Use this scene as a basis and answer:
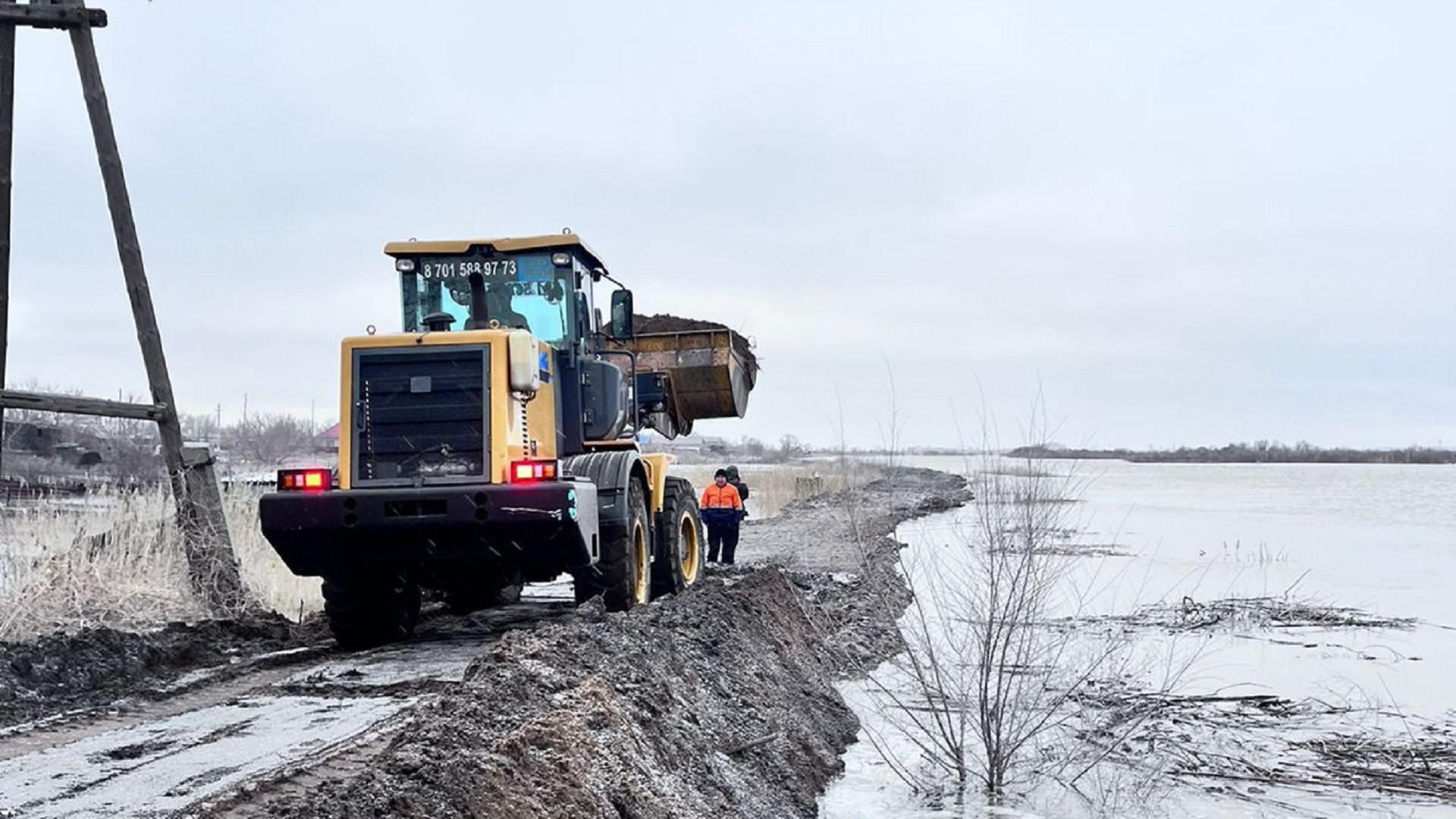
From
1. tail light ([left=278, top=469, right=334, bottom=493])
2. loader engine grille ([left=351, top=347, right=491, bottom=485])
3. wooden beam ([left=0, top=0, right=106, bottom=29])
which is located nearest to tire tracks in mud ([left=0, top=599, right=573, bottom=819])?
tail light ([left=278, top=469, right=334, bottom=493])

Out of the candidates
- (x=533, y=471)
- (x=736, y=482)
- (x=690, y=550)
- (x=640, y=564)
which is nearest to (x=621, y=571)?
(x=640, y=564)

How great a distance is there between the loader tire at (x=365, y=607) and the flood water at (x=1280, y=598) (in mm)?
3392

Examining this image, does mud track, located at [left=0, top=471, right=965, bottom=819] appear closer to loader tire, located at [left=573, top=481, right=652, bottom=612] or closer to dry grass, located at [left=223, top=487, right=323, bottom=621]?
loader tire, located at [left=573, top=481, right=652, bottom=612]

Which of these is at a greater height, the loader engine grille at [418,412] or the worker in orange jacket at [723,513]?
the loader engine grille at [418,412]

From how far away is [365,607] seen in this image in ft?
30.9

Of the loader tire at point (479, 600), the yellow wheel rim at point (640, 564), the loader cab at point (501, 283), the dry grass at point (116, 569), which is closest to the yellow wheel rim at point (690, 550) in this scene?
the loader tire at point (479, 600)

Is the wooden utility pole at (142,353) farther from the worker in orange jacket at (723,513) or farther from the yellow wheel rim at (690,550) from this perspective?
the worker in orange jacket at (723,513)

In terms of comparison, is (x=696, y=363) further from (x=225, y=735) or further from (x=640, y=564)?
(x=225, y=735)

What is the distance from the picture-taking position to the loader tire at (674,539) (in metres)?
11.3

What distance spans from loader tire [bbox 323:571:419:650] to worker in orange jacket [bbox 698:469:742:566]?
739 centimetres

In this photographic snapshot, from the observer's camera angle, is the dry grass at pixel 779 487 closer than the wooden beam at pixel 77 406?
No

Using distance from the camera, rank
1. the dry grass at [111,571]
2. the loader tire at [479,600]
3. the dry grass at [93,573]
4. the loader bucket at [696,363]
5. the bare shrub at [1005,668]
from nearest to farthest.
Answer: the bare shrub at [1005,668] → the dry grass at [93,573] → the dry grass at [111,571] → the loader tire at [479,600] → the loader bucket at [696,363]

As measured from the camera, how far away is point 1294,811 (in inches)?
282

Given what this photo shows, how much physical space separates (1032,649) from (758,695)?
5.37ft
